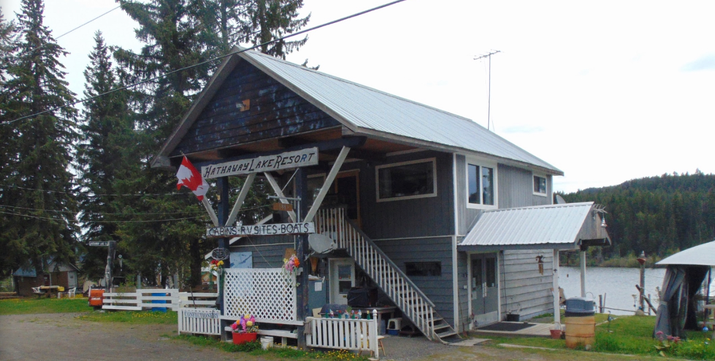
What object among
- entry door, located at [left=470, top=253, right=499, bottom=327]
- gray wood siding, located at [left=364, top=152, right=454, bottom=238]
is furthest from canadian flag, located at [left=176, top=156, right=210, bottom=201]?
entry door, located at [left=470, top=253, right=499, bottom=327]

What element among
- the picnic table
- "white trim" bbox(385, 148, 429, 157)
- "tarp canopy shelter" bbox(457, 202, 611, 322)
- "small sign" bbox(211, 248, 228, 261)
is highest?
"white trim" bbox(385, 148, 429, 157)

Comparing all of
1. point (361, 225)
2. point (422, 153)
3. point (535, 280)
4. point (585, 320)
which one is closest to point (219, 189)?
point (361, 225)

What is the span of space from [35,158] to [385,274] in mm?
26442

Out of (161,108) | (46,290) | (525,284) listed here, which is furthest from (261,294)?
(46,290)

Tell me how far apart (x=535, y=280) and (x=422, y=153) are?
6375 mm

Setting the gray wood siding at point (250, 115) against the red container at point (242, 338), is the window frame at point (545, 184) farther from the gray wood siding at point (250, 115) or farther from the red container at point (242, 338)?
the red container at point (242, 338)

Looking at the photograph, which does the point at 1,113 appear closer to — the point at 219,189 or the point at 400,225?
the point at 219,189

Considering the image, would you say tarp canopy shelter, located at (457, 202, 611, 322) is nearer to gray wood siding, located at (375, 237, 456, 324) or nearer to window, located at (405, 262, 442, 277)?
gray wood siding, located at (375, 237, 456, 324)

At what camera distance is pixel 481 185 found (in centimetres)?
1608

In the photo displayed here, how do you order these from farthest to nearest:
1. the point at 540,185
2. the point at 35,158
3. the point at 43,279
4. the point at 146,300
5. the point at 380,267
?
1. the point at 43,279
2. the point at 35,158
3. the point at 146,300
4. the point at 540,185
5. the point at 380,267

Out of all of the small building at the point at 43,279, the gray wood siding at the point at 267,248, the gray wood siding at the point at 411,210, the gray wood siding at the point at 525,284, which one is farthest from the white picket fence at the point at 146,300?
the small building at the point at 43,279

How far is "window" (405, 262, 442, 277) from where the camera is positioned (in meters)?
14.6

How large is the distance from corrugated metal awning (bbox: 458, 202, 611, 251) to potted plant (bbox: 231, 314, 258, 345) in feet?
17.4

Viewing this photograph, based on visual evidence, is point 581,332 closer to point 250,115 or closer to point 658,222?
point 250,115
